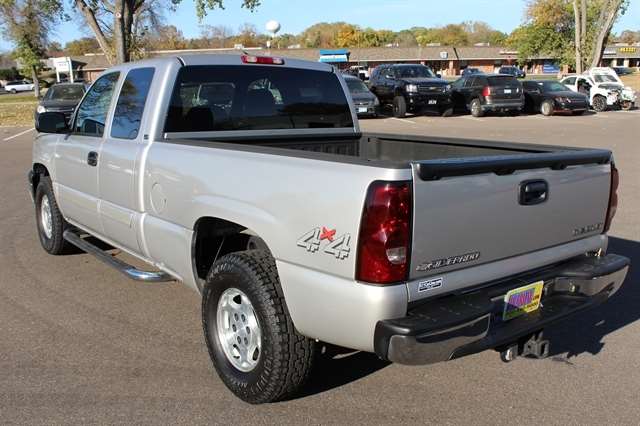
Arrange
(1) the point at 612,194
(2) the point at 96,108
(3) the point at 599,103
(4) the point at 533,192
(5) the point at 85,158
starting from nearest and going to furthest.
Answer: (4) the point at 533,192 < (1) the point at 612,194 < (5) the point at 85,158 < (2) the point at 96,108 < (3) the point at 599,103

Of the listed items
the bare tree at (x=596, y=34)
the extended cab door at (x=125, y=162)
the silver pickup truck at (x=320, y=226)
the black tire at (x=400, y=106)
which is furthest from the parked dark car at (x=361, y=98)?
the bare tree at (x=596, y=34)

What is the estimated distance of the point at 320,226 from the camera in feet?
9.02

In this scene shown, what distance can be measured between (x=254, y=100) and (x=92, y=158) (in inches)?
55.6

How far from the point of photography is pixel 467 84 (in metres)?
26.2

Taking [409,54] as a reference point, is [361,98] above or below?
below

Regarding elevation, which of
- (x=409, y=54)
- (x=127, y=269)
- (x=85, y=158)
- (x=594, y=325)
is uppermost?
(x=409, y=54)

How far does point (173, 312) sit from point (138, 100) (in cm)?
169

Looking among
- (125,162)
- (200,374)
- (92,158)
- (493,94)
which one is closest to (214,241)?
(200,374)

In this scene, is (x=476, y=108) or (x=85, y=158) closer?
(x=85, y=158)

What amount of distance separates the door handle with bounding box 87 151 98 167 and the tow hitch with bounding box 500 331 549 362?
340 cm

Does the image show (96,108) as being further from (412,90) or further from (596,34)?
(596,34)

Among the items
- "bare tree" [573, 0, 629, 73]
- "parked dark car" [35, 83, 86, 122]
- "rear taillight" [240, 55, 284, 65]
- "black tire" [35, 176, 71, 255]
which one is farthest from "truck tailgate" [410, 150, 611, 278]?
"bare tree" [573, 0, 629, 73]

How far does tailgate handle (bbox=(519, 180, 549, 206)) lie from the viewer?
2.96 meters

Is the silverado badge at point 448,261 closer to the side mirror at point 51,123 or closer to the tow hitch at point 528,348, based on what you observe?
the tow hitch at point 528,348
